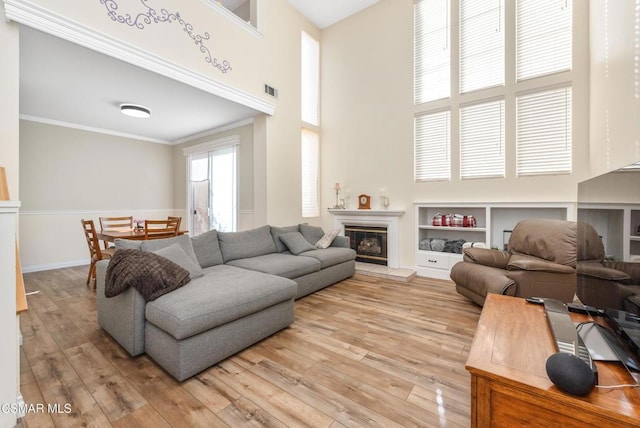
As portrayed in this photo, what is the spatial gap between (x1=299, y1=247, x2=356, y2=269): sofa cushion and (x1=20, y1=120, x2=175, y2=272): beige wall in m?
4.70

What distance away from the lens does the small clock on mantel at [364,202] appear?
498 cm

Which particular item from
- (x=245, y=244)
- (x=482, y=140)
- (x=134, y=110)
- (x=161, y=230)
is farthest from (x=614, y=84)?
(x=134, y=110)

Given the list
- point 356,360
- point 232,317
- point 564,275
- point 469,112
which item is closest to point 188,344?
point 232,317

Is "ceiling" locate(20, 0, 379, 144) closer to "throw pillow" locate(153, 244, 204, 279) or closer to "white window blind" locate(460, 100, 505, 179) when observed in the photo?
"throw pillow" locate(153, 244, 204, 279)

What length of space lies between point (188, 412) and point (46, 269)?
206 inches

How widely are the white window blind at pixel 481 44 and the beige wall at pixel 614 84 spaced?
0.98 meters

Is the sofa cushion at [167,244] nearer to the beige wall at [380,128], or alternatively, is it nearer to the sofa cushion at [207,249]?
the sofa cushion at [207,249]

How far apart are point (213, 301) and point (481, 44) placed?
16.3 feet

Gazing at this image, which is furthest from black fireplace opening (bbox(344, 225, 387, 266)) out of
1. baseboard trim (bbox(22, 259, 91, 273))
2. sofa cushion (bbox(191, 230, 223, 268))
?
baseboard trim (bbox(22, 259, 91, 273))

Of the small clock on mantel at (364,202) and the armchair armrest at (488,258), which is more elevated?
the small clock on mantel at (364,202)

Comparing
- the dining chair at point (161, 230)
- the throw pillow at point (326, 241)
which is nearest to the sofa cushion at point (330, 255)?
the throw pillow at point (326, 241)

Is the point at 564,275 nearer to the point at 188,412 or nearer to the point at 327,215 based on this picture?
the point at 188,412

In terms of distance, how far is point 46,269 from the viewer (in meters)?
4.71

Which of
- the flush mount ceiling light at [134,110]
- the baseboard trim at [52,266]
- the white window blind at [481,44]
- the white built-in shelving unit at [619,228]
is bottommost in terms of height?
the baseboard trim at [52,266]
